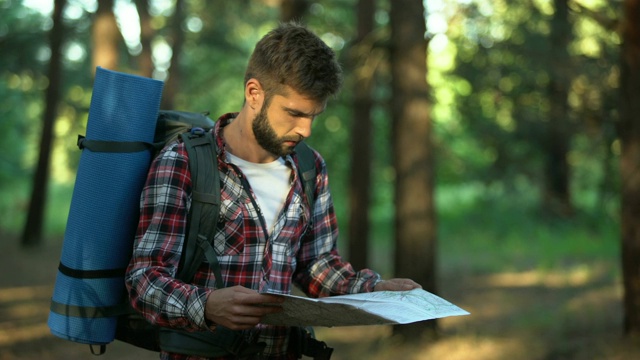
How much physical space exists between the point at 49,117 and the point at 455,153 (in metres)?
9.57

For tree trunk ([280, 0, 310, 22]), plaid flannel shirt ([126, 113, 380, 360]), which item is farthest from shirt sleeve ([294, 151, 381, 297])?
tree trunk ([280, 0, 310, 22])

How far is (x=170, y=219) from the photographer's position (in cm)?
284

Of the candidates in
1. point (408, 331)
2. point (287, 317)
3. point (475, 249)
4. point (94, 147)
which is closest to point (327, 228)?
point (287, 317)

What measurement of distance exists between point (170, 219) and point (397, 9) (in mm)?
7065

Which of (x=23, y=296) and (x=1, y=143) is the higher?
(x=1, y=143)

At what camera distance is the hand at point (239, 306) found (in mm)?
2594

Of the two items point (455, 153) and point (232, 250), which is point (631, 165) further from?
point (455, 153)

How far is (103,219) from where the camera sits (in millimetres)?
3039

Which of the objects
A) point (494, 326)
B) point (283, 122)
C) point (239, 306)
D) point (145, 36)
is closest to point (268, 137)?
point (283, 122)

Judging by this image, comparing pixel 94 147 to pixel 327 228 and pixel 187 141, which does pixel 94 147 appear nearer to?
pixel 187 141

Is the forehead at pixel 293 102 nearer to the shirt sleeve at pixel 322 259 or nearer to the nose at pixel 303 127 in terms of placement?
the nose at pixel 303 127

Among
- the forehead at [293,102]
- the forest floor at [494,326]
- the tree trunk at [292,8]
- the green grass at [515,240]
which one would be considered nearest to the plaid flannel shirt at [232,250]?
the forehead at [293,102]

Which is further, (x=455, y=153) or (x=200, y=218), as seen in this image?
(x=455, y=153)

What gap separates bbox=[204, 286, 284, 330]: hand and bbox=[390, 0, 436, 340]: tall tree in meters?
6.85
